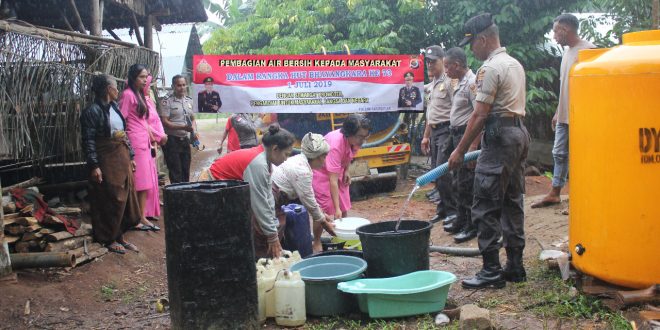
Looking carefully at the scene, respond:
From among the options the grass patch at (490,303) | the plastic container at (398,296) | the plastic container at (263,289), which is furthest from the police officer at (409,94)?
the plastic container at (263,289)

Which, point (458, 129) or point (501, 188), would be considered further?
point (458, 129)

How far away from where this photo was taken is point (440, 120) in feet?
23.5

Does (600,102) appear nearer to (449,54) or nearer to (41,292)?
(449,54)

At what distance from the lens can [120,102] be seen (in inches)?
254

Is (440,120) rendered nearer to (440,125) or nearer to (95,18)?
(440,125)

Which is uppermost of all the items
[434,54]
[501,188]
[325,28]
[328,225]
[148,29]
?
[325,28]

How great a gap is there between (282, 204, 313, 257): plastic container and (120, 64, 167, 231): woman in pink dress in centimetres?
200

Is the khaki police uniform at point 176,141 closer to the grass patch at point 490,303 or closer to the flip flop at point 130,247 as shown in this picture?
the flip flop at point 130,247

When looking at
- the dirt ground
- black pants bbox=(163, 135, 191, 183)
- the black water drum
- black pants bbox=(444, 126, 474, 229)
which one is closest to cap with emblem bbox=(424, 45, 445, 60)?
black pants bbox=(444, 126, 474, 229)

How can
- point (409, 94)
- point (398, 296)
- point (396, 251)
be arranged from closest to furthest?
point (398, 296), point (396, 251), point (409, 94)

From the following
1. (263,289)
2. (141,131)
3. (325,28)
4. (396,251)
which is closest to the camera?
(263,289)

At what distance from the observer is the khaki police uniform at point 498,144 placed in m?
4.28

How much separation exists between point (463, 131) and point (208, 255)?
11.7 ft

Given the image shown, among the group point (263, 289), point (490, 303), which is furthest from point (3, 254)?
point (490, 303)
